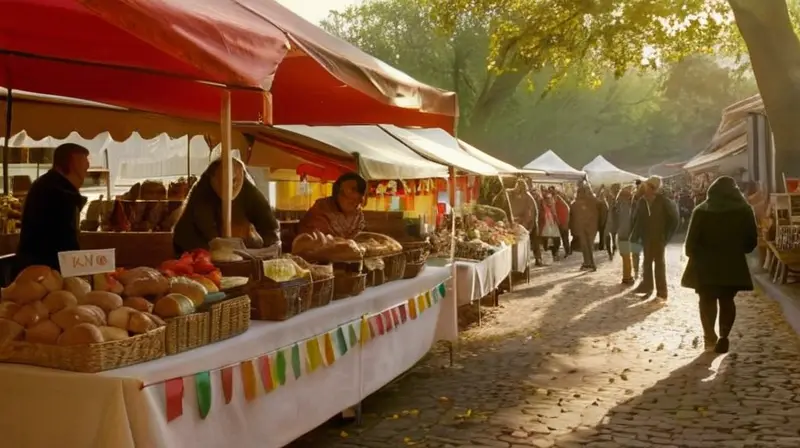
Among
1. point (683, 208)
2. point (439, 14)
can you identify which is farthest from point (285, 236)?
point (683, 208)

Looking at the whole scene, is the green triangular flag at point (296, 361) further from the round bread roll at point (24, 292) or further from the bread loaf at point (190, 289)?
the round bread roll at point (24, 292)

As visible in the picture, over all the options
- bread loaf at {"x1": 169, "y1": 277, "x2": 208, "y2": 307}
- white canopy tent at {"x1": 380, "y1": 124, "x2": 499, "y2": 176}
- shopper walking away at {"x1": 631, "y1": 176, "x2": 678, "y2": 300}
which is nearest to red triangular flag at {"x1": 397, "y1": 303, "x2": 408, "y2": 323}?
bread loaf at {"x1": 169, "y1": 277, "x2": 208, "y2": 307}

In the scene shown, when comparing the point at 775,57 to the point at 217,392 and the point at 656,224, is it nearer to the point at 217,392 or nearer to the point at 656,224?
the point at 656,224

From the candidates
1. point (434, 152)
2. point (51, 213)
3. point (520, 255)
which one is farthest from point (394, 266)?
point (520, 255)

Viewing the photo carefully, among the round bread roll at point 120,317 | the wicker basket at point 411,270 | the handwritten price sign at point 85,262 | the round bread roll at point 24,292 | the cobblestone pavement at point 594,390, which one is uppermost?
the handwritten price sign at point 85,262

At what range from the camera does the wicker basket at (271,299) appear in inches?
216

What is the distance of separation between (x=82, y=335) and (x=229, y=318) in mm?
1015

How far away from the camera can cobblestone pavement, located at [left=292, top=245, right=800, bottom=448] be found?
6.82 m

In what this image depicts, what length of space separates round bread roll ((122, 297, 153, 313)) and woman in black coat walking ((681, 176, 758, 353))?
706 centimetres

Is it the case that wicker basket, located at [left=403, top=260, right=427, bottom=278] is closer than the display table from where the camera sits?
No

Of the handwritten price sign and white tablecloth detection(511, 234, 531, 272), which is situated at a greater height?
the handwritten price sign

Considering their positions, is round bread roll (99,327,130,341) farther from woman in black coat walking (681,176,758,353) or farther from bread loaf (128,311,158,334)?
woman in black coat walking (681,176,758,353)

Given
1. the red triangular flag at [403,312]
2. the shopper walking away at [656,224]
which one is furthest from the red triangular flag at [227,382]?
the shopper walking away at [656,224]

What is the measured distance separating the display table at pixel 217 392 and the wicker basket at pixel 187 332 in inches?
2.1
